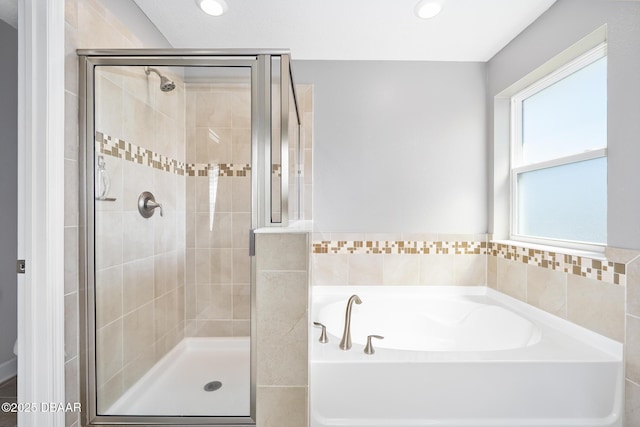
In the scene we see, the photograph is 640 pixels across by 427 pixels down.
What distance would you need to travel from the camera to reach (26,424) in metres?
1.11

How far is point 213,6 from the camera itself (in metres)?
1.70

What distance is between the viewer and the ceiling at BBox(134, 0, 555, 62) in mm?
1695

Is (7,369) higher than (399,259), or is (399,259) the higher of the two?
(399,259)

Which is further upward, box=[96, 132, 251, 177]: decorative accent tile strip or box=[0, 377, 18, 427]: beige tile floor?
box=[96, 132, 251, 177]: decorative accent tile strip

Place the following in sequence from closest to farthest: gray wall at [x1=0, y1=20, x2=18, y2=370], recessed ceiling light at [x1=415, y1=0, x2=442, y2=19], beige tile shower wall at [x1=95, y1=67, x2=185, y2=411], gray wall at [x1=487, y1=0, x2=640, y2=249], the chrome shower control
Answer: gray wall at [x1=487, y1=0, x2=640, y2=249] → beige tile shower wall at [x1=95, y1=67, x2=185, y2=411] → the chrome shower control → recessed ceiling light at [x1=415, y1=0, x2=442, y2=19] → gray wall at [x1=0, y1=20, x2=18, y2=370]

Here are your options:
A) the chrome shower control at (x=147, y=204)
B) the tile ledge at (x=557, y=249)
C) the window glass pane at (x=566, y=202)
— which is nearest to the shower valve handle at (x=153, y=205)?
the chrome shower control at (x=147, y=204)

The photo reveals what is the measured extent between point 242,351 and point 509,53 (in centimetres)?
249

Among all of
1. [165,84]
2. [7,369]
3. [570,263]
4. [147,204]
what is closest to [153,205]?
[147,204]

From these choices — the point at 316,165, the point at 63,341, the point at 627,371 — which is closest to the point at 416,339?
the point at 627,371

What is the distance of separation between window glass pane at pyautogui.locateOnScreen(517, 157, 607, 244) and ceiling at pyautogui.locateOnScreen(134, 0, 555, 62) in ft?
3.13

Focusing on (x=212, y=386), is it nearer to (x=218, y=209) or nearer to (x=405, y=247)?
(x=218, y=209)

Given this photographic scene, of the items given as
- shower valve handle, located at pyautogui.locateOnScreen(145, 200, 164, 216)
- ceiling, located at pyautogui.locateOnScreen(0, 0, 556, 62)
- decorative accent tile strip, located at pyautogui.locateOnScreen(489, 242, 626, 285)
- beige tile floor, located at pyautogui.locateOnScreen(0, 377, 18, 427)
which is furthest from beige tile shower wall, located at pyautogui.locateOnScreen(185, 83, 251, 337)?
decorative accent tile strip, located at pyautogui.locateOnScreen(489, 242, 626, 285)

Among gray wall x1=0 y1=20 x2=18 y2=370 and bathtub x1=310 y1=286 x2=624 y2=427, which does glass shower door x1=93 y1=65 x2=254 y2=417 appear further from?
gray wall x1=0 y1=20 x2=18 y2=370

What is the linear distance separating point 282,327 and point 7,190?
2.14 m
